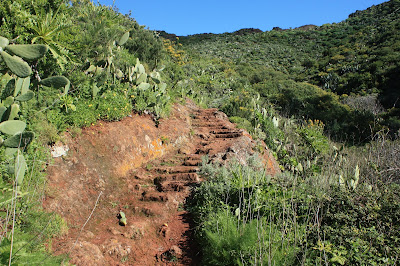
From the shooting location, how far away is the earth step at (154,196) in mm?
4906

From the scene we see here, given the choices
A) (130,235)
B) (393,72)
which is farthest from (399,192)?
(393,72)

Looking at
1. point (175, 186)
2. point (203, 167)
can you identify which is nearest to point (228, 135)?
point (203, 167)

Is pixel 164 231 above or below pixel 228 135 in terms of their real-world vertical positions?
below

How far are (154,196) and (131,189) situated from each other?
19.5 inches

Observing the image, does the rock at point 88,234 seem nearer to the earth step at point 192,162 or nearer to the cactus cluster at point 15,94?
the cactus cluster at point 15,94

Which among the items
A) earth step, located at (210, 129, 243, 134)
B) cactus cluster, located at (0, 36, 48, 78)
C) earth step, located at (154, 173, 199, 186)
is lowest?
earth step, located at (154, 173, 199, 186)

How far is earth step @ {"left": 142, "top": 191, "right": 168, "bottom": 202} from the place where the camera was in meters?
4.91

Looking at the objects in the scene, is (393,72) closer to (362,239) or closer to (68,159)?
(362,239)

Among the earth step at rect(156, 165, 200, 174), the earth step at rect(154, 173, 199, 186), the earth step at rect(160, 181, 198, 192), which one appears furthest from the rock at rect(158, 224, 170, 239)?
the earth step at rect(156, 165, 200, 174)

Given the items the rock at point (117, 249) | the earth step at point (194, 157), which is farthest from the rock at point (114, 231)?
the earth step at point (194, 157)

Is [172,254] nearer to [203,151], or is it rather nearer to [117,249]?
[117,249]

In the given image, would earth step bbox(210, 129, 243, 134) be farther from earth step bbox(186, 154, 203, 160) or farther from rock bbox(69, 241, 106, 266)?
rock bbox(69, 241, 106, 266)

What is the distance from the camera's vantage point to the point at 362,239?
333 cm

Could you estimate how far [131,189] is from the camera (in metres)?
5.19
